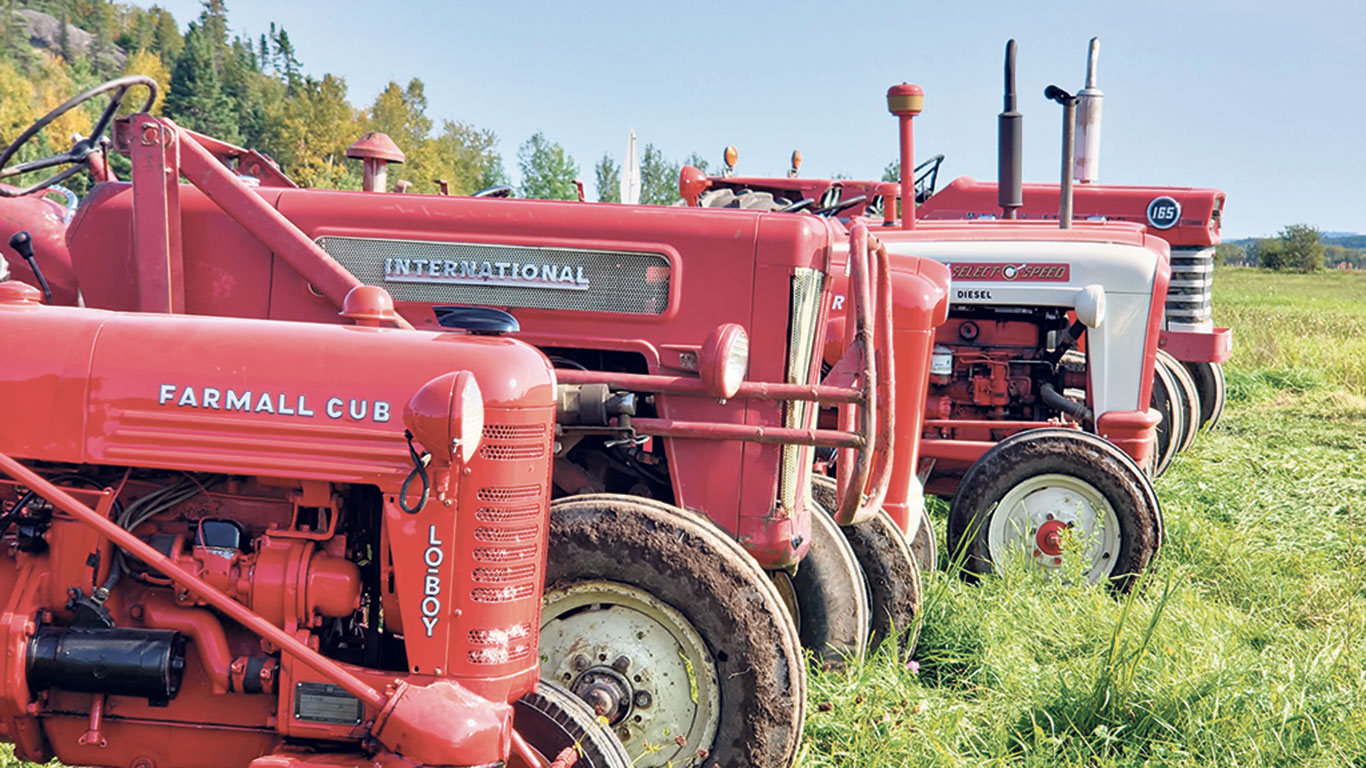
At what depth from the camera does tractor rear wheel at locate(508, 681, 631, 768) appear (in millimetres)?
2734

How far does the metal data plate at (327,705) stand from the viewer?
8.82ft

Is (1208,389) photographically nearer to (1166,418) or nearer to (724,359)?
(1166,418)

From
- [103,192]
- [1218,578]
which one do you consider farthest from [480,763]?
[1218,578]

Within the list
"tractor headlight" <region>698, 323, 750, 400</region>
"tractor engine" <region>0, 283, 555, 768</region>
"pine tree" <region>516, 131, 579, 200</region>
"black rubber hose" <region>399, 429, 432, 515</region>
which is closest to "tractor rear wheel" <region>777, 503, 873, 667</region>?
"tractor headlight" <region>698, 323, 750, 400</region>

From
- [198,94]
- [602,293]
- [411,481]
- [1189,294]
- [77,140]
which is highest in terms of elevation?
[198,94]

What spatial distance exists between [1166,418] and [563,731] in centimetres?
640

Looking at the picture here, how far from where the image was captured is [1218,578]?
→ 5.70 m

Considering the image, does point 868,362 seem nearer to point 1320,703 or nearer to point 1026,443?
point 1320,703

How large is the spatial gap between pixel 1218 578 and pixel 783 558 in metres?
3.15

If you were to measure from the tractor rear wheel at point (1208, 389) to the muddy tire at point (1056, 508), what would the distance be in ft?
15.9

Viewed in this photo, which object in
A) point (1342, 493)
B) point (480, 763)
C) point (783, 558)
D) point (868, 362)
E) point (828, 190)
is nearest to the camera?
point (480, 763)

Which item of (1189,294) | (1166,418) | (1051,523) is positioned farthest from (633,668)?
(1189,294)

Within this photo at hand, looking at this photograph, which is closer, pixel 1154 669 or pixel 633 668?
pixel 633 668

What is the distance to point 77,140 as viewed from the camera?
3.82 m
